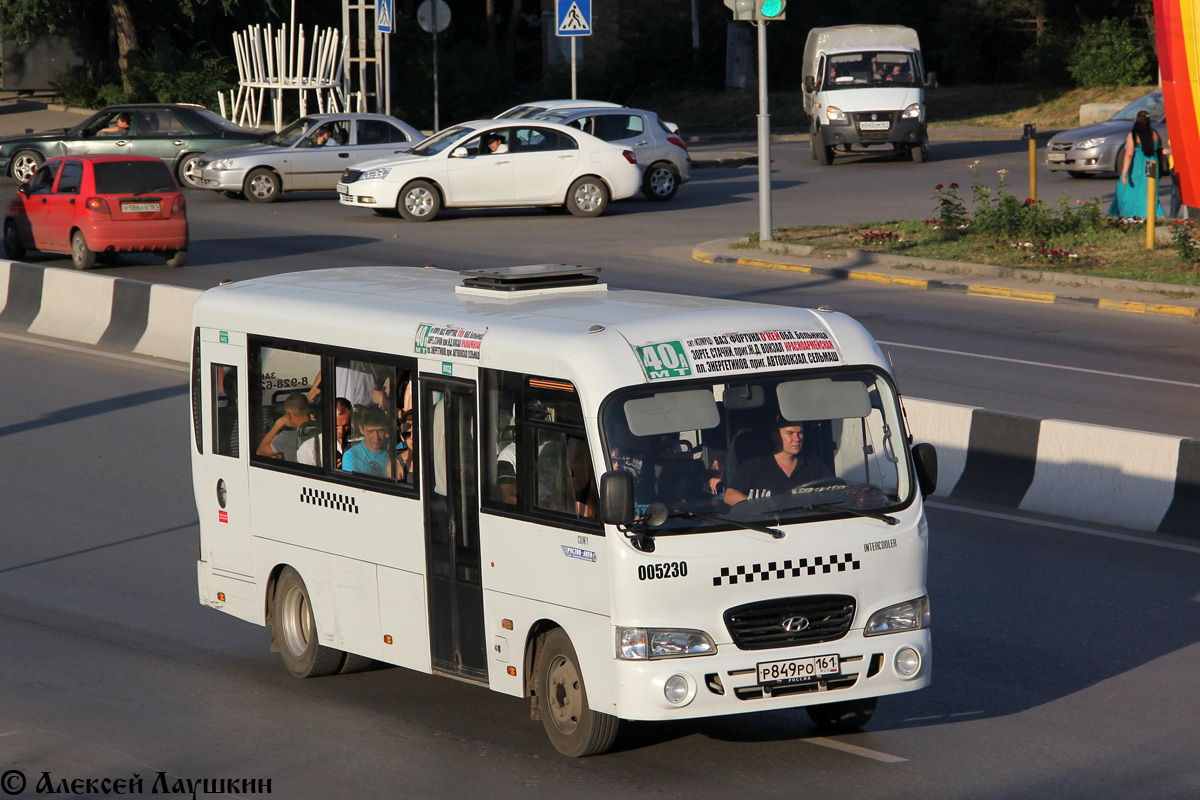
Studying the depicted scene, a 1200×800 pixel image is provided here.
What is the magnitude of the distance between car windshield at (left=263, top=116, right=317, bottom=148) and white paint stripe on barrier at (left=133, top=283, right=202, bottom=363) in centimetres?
1254

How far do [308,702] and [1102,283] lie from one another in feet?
49.0

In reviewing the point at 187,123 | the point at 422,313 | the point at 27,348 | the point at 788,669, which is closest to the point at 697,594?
the point at 788,669

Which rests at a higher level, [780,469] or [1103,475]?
[780,469]

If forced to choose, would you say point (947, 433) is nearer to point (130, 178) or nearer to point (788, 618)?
point (788, 618)

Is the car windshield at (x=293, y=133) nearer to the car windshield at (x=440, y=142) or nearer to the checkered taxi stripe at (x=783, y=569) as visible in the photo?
the car windshield at (x=440, y=142)

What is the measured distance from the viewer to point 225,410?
8859mm

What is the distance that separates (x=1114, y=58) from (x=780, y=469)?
148 ft

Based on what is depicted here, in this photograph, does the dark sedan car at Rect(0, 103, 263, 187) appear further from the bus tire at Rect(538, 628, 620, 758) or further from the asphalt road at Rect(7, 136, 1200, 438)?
the bus tire at Rect(538, 628, 620, 758)

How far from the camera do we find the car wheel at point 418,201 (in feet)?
90.1

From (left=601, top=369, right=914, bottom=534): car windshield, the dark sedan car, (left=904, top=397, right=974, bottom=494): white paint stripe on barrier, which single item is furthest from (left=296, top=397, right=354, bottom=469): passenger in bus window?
the dark sedan car

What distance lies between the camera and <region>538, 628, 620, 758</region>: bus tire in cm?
684

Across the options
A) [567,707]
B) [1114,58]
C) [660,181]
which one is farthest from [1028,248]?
[1114,58]

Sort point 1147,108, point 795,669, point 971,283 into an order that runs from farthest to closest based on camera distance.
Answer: point 1147,108, point 971,283, point 795,669

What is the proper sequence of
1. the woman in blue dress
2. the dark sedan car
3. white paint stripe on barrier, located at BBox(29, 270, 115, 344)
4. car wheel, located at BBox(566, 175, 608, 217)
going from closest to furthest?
1. white paint stripe on barrier, located at BBox(29, 270, 115, 344)
2. the woman in blue dress
3. car wheel, located at BBox(566, 175, 608, 217)
4. the dark sedan car
